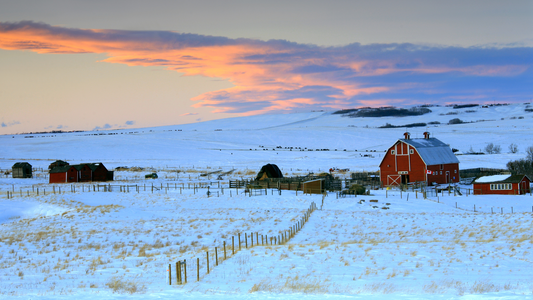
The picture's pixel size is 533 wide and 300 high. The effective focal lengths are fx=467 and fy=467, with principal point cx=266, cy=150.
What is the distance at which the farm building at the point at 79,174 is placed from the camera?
62375mm

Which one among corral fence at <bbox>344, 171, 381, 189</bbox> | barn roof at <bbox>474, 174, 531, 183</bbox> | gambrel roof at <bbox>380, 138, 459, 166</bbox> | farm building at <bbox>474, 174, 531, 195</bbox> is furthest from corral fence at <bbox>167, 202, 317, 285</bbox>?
gambrel roof at <bbox>380, 138, 459, 166</bbox>

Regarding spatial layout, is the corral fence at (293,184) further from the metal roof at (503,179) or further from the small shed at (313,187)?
the metal roof at (503,179)

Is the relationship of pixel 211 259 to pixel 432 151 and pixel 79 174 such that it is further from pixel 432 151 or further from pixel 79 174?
pixel 79 174

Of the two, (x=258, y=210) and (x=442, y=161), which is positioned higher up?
(x=442, y=161)

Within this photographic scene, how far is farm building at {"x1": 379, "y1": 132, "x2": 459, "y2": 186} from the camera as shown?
5291cm

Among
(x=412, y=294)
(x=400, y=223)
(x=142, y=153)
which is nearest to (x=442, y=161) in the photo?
(x=400, y=223)

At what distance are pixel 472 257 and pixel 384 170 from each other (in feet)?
127

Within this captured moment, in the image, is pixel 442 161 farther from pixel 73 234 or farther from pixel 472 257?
pixel 73 234

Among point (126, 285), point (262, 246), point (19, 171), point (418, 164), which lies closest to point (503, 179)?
point (418, 164)

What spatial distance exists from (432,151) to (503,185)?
9644 mm

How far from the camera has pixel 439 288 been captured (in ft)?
42.2

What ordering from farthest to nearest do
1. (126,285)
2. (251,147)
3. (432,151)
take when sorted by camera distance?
(251,147) < (432,151) < (126,285)

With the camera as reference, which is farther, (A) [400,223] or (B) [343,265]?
(A) [400,223]

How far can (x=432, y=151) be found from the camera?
54.8 m
